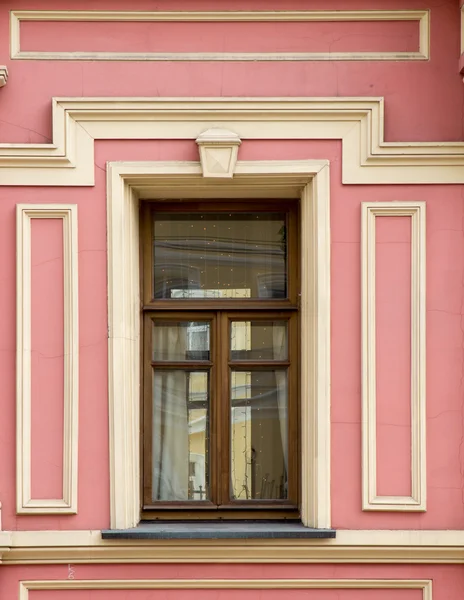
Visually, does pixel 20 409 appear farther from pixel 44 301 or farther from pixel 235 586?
pixel 235 586

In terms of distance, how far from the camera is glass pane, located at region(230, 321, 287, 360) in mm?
7027

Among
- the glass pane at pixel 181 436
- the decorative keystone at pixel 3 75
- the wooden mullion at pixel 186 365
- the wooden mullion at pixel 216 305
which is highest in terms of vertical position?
the decorative keystone at pixel 3 75

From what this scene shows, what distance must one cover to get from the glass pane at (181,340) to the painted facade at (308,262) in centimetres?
31

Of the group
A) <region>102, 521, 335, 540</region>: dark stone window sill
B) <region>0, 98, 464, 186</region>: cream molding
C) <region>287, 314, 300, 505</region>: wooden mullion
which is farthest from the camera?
<region>287, 314, 300, 505</region>: wooden mullion

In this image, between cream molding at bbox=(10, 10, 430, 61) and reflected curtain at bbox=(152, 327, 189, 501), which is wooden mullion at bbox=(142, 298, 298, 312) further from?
cream molding at bbox=(10, 10, 430, 61)

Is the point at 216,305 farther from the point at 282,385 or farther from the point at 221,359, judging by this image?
the point at 282,385

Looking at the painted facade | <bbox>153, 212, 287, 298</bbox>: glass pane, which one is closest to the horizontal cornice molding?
the painted facade

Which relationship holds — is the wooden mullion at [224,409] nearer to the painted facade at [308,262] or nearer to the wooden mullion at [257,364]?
the wooden mullion at [257,364]

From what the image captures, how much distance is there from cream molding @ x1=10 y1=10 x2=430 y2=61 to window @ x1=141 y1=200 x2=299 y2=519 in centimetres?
96

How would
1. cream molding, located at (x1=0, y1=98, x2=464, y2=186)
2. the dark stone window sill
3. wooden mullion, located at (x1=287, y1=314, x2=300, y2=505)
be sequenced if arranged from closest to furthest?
the dark stone window sill → cream molding, located at (x1=0, y1=98, x2=464, y2=186) → wooden mullion, located at (x1=287, y1=314, x2=300, y2=505)

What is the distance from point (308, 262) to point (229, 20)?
5.37ft

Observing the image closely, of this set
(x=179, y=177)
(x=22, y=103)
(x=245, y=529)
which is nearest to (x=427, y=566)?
(x=245, y=529)

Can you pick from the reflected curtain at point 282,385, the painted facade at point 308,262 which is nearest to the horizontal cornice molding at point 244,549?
the painted facade at point 308,262

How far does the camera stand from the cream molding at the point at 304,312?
667cm
